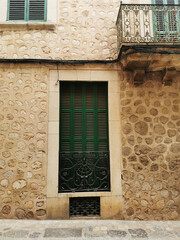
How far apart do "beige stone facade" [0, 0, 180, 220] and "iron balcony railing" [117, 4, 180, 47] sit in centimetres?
51

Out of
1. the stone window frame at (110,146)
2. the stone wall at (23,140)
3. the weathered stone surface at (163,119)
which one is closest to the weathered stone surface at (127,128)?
the stone window frame at (110,146)

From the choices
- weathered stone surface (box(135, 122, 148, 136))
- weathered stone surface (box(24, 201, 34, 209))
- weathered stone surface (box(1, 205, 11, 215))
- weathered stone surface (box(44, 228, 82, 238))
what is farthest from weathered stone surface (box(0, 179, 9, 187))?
weathered stone surface (box(135, 122, 148, 136))

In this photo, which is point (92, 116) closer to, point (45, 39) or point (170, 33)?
point (45, 39)

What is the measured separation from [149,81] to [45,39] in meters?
3.04

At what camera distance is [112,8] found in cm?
577

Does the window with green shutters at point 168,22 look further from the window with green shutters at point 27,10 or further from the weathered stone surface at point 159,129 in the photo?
the window with green shutters at point 27,10

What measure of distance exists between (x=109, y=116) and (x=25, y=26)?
3350mm

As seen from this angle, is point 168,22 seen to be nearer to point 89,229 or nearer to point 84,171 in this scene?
point 84,171

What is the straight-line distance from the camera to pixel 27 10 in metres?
5.76

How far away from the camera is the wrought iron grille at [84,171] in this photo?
5066 millimetres

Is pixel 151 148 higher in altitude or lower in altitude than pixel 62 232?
higher

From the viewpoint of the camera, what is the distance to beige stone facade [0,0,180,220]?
4914mm

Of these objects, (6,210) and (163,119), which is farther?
(163,119)

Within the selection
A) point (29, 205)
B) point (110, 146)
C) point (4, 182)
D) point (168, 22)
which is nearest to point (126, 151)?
point (110, 146)
